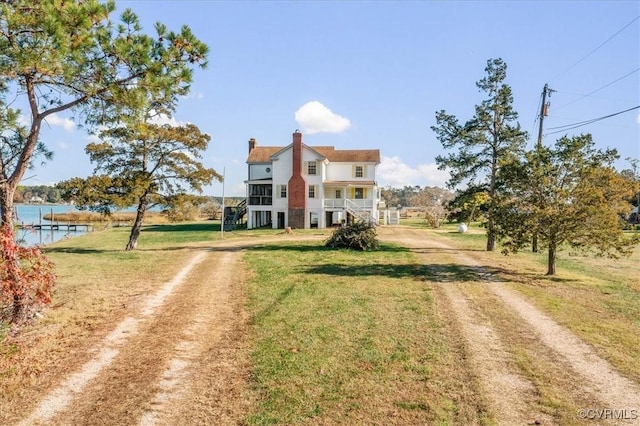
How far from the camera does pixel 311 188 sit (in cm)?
4369

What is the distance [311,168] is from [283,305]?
32.3 metres

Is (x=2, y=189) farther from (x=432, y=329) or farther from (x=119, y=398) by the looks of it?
(x=432, y=329)

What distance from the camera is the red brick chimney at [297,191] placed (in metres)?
43.3

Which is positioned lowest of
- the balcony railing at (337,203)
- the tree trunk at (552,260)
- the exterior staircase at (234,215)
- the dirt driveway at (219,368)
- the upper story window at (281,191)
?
the dirt driveway at (219,368)

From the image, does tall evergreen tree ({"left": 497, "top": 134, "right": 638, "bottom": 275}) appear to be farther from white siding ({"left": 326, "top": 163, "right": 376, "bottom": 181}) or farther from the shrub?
white siding ({"left": 326, "top": 163, "right": 376, "bottom": 181})

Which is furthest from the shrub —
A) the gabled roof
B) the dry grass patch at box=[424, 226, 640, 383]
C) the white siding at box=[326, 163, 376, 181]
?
the gabled roof

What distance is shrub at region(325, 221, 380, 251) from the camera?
79.9 ft

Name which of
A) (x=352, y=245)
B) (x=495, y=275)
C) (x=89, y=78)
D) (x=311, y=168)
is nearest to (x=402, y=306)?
(x=495, y=275)

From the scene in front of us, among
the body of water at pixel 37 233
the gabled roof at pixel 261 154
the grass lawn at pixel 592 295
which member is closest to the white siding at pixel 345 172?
the gabled roof at pixel 261 154

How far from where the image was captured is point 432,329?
10.3 metres

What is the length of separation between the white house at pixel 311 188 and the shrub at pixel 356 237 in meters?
16.9

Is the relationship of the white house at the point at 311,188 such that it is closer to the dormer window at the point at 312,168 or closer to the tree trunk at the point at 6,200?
the dormer window at the point at 312,168

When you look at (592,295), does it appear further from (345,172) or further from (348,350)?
(345,172)

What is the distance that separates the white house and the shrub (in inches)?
666
